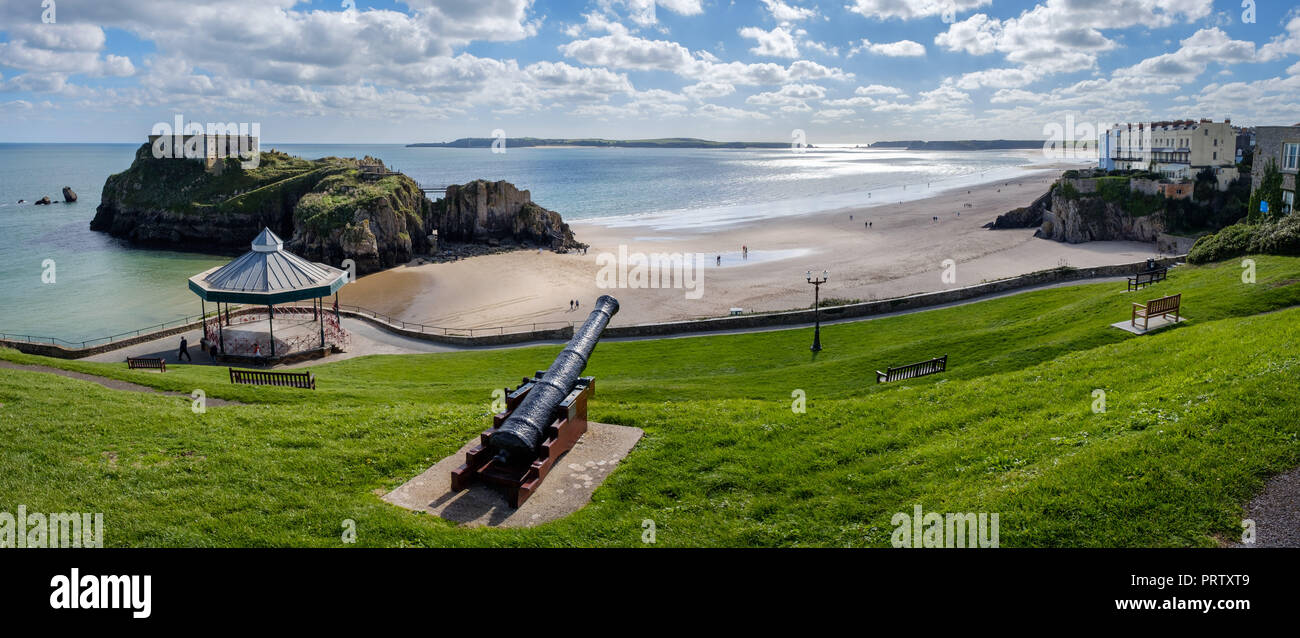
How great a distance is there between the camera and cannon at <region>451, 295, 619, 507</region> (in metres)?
11.1

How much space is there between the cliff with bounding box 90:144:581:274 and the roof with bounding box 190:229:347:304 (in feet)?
85.8

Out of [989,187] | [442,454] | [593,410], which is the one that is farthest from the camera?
[989,187]

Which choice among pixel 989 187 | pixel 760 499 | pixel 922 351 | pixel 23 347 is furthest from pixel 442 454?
pixel 989 187

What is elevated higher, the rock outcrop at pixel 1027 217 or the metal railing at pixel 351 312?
the rock outcrop at pixel 1027 217

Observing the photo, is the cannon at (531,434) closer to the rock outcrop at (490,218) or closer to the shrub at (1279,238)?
Answer: the shrub at (1279,238)

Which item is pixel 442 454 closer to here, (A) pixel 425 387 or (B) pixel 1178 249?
(A) pixel 425 387

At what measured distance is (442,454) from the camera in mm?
12836

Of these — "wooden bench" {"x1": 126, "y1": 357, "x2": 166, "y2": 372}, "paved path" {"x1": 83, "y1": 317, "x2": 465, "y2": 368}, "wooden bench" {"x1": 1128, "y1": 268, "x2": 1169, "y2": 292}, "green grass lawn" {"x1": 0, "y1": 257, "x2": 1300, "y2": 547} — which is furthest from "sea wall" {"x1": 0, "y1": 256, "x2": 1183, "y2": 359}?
"green grass lawn" {"x1": 0, "y1": 257, "x2": 1300, "y2": 547}

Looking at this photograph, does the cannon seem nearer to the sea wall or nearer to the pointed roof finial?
the sea wall

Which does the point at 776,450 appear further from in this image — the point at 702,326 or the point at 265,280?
the point at 265,280

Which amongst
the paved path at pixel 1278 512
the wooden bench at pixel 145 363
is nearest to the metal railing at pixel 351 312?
the wooden bench at pixel 145 363

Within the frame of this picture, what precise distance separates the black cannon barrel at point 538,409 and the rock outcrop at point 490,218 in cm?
5486

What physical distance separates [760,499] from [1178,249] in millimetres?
57174

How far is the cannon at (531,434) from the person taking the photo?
36.5ft
